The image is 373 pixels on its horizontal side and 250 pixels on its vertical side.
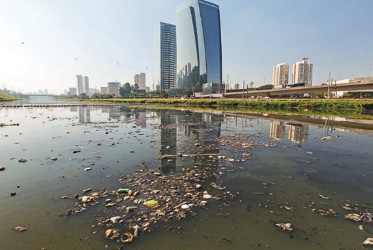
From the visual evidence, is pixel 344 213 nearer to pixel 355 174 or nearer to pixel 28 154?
pixel 355 174

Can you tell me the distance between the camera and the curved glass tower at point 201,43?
524ft

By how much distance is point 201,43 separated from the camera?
160 m

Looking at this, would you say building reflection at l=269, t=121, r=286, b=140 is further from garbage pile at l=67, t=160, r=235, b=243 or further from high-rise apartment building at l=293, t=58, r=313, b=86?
high-rise apartment building at l=293, t=58, r=313, b=86

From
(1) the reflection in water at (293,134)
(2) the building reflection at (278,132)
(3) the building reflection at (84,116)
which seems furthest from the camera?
(3) the building reflection at (84,116)

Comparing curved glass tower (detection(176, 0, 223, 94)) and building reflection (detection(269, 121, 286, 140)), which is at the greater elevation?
curved glass tower (detection(176, 0, 223, 94))

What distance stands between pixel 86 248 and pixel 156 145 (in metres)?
9.42

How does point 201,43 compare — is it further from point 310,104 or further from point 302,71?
point 310,104

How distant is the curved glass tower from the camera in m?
160

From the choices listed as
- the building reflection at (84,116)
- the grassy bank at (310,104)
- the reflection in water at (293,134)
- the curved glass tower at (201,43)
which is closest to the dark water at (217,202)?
the reflection in water at (293,134)

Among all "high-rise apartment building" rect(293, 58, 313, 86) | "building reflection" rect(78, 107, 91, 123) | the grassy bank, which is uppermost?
"high-rise apartment building" rect(293, 58, 313, 86)

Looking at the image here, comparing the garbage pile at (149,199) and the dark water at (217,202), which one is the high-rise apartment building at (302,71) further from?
the garbage pile at (149,199)

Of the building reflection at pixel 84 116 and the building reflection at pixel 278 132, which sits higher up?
the building reflection at pixel 84 116

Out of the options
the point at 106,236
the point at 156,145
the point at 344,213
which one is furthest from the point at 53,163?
the point at 344,213

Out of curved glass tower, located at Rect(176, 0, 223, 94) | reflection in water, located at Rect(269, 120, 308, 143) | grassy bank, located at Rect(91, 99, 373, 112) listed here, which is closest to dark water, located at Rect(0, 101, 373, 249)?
reflection in water, located at Rect(269, 120, 308, 143)
